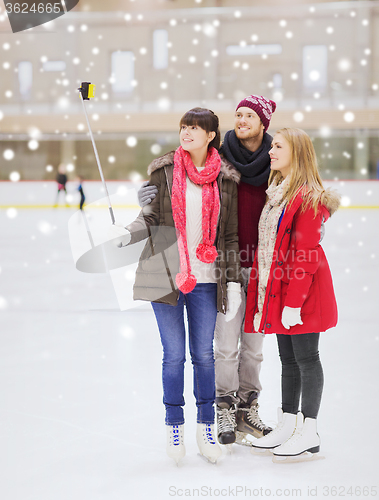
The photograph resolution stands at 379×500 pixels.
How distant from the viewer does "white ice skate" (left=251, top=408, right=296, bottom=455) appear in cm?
192

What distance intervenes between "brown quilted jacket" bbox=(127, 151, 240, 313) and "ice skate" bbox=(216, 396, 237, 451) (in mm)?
416

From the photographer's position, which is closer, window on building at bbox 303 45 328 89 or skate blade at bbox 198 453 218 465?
skate blade at bbox 198 453 218 465

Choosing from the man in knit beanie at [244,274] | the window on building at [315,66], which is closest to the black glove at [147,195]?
the man in knit beanie at [244,274]

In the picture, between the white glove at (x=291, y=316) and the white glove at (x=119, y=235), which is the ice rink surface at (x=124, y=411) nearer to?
the white glove at (x=291, y=316)

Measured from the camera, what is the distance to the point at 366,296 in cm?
433

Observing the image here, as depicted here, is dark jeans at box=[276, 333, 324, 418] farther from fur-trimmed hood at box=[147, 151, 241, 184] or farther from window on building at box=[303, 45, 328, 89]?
window on building at box=[303, 45, 328, 89]

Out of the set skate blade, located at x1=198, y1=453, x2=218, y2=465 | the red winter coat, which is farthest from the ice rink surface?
the red winter coat

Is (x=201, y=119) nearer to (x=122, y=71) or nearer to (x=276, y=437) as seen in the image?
(x=276, y=437)

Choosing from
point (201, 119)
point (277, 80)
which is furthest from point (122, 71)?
point (201, 119)

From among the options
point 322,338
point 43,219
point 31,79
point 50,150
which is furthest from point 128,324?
point 31,79

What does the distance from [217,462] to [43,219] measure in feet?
29.3

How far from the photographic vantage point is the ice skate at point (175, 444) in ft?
5.95

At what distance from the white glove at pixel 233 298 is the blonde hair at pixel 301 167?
0.34 m

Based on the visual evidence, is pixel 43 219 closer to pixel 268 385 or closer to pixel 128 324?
pixel 128 324
